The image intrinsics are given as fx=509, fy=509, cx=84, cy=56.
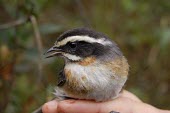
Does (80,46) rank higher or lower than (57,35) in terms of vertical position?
lower

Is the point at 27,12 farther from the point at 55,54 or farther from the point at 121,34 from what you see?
the point at 121,34

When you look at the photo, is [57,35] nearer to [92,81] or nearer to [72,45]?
[72,45]

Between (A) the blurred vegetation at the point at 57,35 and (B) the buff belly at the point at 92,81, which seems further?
(A) the blurred vegetation at the point at 57,35

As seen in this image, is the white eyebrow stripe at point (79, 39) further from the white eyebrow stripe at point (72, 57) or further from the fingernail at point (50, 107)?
the fingernail at point (50, 107)

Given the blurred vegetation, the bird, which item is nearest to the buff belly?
the bird

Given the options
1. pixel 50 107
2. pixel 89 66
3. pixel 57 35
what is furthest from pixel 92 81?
pixel 57 35

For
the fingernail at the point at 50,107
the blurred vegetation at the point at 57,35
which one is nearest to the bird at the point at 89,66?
the fingernail at the point at 50,107

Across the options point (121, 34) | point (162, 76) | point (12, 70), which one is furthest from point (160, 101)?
point (12, 70)

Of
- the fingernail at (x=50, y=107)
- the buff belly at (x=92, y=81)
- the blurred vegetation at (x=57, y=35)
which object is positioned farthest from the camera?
the blurred vegetation at (x=57, y=35)
